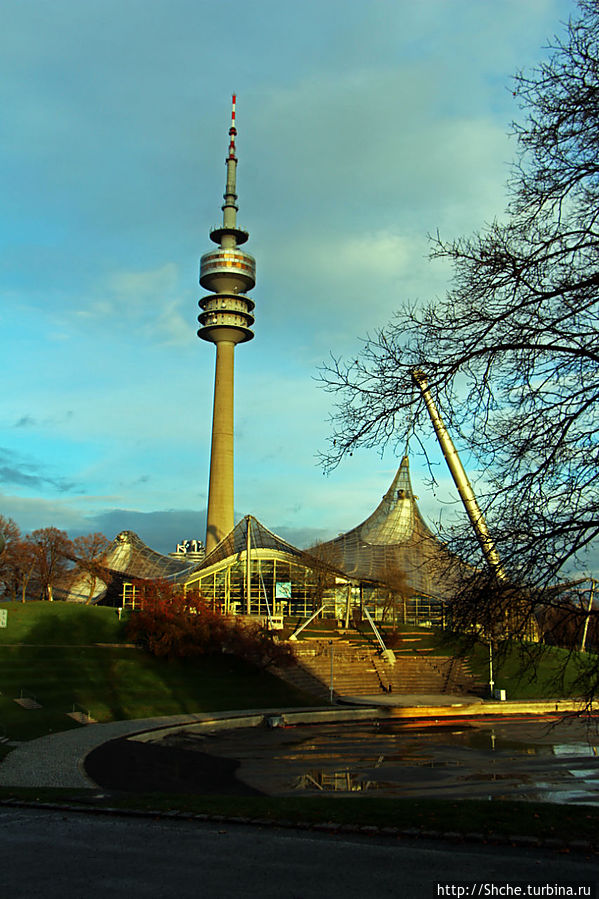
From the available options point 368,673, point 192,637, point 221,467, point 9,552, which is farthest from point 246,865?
→ point 221,467

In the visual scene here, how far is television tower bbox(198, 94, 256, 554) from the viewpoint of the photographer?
9962cm

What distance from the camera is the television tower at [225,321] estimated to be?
99625mm

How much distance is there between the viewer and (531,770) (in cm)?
2033

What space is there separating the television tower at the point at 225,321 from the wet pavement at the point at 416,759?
224 feet

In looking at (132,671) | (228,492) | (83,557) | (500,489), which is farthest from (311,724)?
(228,492)

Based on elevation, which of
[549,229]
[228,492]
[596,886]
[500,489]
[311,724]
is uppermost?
[228,492]

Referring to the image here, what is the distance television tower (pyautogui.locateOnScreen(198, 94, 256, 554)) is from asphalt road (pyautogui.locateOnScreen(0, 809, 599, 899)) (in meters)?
88.5

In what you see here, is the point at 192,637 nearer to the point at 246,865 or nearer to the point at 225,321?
the point at 246,865

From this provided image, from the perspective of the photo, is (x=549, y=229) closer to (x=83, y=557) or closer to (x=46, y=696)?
(x=46, y=696)

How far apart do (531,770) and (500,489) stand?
1496 cm

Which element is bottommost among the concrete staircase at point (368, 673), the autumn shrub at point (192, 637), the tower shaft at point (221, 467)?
the concrete staircase at point (368, 673)

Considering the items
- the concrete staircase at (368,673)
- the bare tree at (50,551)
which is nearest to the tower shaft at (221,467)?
the bare tree at (50,551)

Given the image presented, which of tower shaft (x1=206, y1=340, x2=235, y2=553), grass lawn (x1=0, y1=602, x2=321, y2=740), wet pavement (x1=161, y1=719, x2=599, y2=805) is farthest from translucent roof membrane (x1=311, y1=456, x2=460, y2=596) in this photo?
wet pavement (x1=161, y1=719, x2=599, y2=805)

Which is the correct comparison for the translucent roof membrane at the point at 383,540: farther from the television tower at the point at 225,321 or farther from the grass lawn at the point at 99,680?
the grass lawn at the point at 99,680
